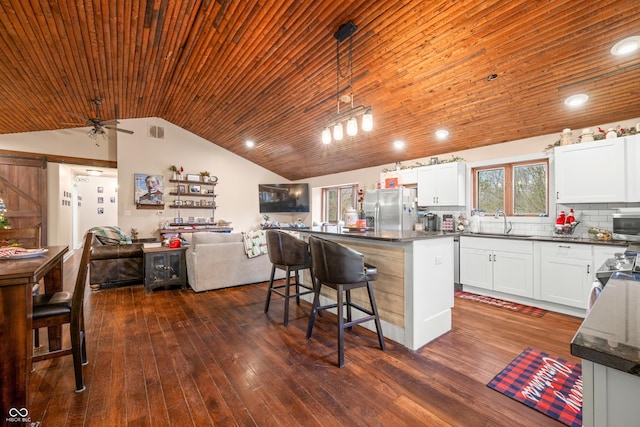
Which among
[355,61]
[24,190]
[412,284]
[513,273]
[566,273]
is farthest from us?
[24,190]

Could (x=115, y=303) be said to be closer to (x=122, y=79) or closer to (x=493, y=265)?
(x=122, y=79)

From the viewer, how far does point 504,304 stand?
3.69 meters

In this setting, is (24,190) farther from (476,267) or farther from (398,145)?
(476,267)

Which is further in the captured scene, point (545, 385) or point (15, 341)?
point (545, 385)

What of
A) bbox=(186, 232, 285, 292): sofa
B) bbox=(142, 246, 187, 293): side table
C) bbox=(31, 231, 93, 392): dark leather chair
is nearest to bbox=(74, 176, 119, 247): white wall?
bbox=(142, 246, 187, 293): side table

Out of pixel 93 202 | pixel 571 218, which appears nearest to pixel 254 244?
pixel 571 218

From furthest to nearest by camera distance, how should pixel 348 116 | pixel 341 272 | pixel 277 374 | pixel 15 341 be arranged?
pixel 348 116 → pixel 341 272 → pixel 277 374 → pixel 15 341

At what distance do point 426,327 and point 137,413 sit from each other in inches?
90.8

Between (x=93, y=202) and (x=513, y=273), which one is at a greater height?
(x=93, y=202)

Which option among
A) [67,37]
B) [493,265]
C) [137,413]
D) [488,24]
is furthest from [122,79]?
[493,265]

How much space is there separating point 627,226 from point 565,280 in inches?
33.3

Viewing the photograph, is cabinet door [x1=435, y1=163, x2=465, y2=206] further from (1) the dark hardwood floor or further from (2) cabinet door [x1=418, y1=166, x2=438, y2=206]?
(1) the dark hardwood floor

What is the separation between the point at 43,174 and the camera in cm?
622

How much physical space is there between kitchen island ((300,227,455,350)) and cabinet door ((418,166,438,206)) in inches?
92.5
